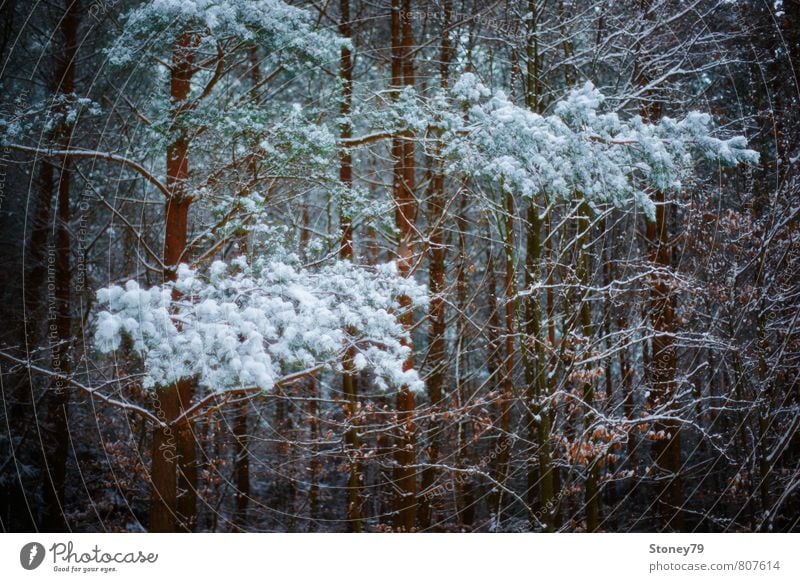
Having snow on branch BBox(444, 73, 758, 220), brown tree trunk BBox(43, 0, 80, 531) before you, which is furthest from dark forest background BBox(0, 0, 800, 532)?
snow on branch BBox(444, 73, 758, 220)

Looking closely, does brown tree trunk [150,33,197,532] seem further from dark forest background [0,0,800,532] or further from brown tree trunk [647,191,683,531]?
brown tree trunk [647,191,683,531]

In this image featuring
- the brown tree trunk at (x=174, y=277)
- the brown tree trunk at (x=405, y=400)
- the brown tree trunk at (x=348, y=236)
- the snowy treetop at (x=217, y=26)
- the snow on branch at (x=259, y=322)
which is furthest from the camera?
the brown tree trunk at (x=405, y=400)

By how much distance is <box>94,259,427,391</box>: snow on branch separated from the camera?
9.95 ft

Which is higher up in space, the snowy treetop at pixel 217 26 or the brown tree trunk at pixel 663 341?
the snowy treetop at pixel 217 26

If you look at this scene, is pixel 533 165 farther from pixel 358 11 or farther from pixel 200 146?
pixel 200 146

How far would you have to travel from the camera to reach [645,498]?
426cm

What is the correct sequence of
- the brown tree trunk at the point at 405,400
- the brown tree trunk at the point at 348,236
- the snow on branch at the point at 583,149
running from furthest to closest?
the brown tree trunk at the point at 405,400 → the brown tree trunk at the point at 348,236 → the snow on branch at the point at 583,149

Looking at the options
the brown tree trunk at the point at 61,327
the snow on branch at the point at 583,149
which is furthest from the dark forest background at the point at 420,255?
the snow on branch at the point at 583,149

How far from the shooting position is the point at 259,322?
3078 mm

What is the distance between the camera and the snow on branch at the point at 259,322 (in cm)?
303

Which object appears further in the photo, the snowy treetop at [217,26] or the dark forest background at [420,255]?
the dark forest background at [420,255]

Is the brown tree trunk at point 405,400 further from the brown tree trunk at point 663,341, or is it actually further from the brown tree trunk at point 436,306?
the brown tree trunk at point 663,341

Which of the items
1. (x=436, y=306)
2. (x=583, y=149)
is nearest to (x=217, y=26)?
(x=436, y=306)
